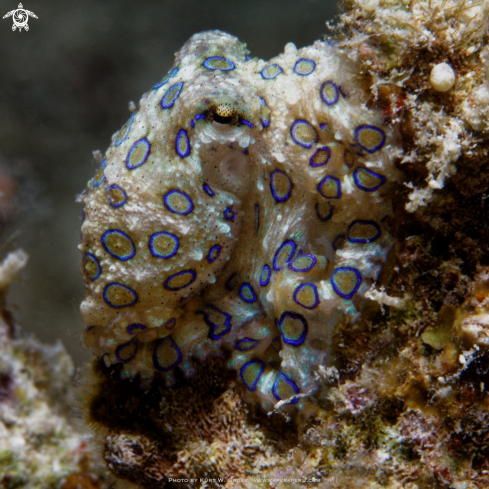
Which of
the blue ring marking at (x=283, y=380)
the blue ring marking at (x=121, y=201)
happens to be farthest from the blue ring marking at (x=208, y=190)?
the blue ring marking at (x=283, y=380)

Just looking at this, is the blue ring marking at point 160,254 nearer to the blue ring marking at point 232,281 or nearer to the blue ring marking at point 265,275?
the blue ring marking at point 232,281

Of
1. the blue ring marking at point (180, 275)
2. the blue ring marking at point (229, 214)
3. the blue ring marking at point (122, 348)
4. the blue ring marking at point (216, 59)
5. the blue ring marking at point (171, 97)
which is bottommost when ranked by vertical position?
the blue ring marking at point (122, 348)

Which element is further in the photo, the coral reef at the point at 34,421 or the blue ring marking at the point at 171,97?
the coral reef at the point at 34,421

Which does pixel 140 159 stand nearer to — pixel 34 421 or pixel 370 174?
pixel 370 174

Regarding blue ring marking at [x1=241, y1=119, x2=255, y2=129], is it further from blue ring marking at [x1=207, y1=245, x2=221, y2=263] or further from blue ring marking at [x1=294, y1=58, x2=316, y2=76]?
blue ring marking at [x1=207, y1=245, x2=221, y2=263]

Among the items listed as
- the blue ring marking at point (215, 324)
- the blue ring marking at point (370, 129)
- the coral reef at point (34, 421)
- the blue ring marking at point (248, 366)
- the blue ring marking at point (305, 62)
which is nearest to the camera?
the blue ring marking at point (370, 129)

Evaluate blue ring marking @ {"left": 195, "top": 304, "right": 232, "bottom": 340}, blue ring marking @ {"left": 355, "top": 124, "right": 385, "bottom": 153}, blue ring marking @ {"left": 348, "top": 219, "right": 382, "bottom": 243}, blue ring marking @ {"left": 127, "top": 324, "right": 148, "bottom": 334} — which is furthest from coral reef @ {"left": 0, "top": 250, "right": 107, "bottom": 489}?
blue ring marking @ {"left": 355, "top": 124, "right": 385, "bottom": 153}

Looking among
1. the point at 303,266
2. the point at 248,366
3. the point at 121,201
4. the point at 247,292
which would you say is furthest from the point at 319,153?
the point at 248,366
